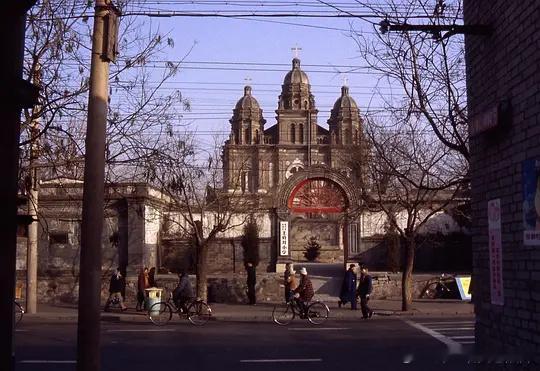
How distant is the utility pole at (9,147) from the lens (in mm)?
5625

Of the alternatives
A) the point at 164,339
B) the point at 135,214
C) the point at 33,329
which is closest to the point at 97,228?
the point at 164,339

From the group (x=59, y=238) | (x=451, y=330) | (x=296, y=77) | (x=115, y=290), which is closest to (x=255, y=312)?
(x=115, y=290)

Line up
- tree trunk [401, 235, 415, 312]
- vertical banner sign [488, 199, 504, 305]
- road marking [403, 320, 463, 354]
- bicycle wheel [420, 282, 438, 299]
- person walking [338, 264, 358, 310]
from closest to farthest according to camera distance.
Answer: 1. vertical banner sign [488, 199, 504, 305]
2. road marking [403, 320, 463, 354]
3. tree trunk [401, 235, 415, 312]
4. person walking [338, 264, 358, 310]
5. bicycle wheel [420, 282, 438, 299]

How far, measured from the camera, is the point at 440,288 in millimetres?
29688

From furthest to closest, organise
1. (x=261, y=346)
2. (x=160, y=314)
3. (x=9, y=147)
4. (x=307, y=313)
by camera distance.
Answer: (x=160, y=314) < (x=307, y=313) < (x=261, y=346) < (x=9, y=147)

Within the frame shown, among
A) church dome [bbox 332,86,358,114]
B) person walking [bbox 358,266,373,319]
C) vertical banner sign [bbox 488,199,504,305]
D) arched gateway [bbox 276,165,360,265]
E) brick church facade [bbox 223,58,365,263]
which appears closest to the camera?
vertical banner sign [bbox 488,199,504,305]

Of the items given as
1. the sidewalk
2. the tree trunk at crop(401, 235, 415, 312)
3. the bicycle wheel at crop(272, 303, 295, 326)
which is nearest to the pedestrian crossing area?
the sidewalk

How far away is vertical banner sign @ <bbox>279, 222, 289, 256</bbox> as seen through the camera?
35.8 m

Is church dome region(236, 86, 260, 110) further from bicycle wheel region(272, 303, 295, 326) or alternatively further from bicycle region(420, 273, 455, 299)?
bicycle wheel region(272, 303, 295, 326)

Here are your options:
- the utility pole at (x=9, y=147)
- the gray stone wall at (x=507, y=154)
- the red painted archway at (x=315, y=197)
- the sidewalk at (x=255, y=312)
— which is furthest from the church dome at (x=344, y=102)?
the utility pole at (x=9, y=147)

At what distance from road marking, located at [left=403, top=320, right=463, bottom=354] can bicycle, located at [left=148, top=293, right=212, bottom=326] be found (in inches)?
221

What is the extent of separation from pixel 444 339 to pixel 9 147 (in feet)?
42.3

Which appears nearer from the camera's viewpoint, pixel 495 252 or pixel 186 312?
pixel 495 252

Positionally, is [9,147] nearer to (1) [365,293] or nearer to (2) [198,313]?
(2) [198,313]
